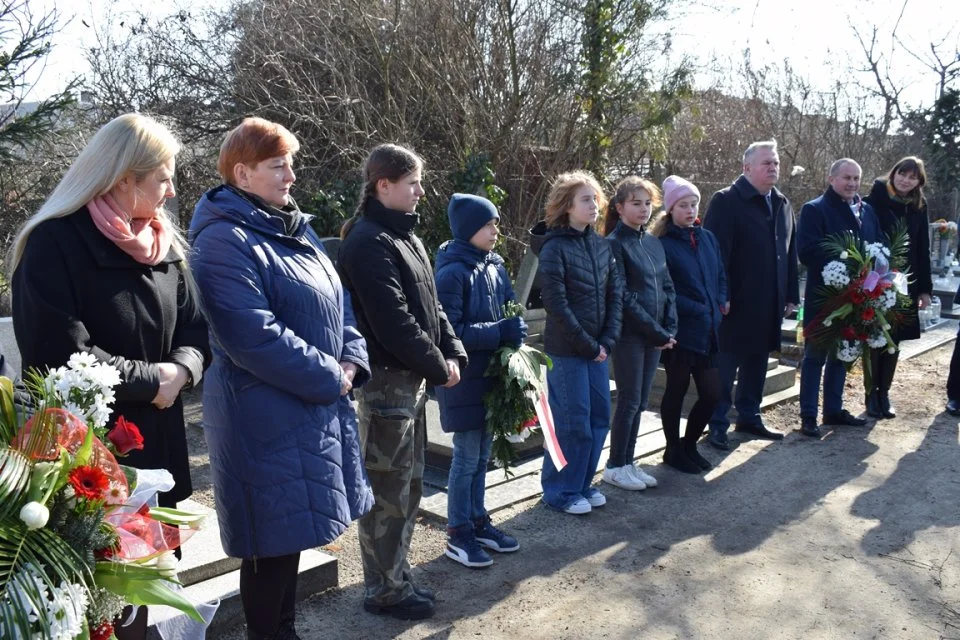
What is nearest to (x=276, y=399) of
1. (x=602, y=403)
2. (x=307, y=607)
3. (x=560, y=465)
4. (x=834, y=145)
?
(x=307, y=607)

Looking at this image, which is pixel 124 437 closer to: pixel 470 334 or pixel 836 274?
pixel 470 334

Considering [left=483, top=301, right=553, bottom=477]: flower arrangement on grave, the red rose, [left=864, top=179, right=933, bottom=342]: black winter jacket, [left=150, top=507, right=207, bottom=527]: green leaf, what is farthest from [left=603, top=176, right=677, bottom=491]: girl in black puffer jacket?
the red rose

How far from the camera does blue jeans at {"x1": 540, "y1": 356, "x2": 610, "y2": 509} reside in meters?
4.93

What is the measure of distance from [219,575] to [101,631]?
1.77 metres

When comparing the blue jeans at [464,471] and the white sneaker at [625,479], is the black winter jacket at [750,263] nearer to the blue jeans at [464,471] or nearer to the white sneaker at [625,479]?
the white sneaker at [625,479]

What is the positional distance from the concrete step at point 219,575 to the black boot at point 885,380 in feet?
17.4

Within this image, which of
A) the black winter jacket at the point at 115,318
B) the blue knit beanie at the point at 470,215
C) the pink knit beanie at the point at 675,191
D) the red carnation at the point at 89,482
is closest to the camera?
the red carnation at the point at 89,482

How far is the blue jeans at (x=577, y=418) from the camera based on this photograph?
4.93m

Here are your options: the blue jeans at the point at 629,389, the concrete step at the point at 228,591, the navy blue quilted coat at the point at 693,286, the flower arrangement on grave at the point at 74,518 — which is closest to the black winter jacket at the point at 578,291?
the blue jeans at the point at 629,389

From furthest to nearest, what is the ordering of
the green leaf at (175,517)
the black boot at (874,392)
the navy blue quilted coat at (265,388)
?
the black boot at (874,392)
the navy blue quilted coat at (265,388)
the green leaf at (175,517)

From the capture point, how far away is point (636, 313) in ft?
16.9

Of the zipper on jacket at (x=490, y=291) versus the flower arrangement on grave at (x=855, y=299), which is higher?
the zipper on jacket at (x=490, y=291)

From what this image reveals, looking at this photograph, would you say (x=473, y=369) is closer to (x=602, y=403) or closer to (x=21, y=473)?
(x=602, y=403)

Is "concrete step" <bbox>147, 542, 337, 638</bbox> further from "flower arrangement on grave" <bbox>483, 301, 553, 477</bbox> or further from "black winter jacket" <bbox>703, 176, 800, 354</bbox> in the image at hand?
"black winter jacket" <bbox>703, 176, 800, 354</bbox>
